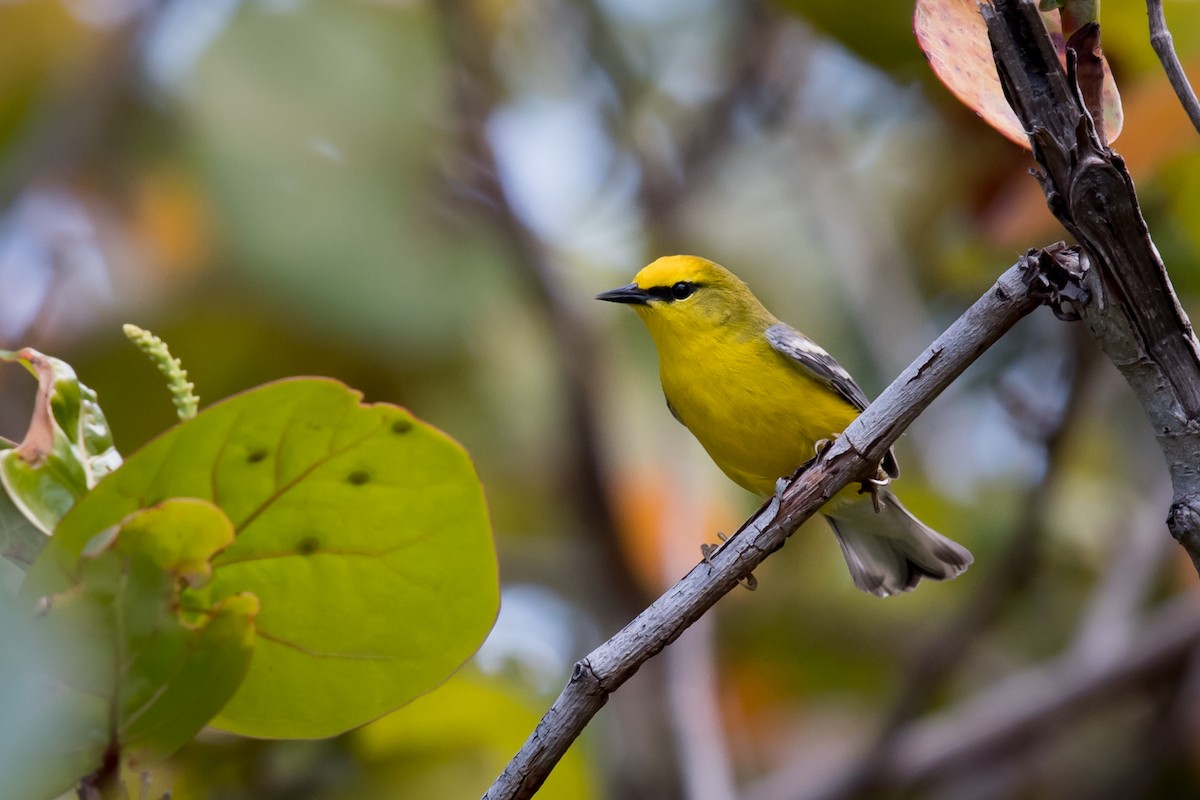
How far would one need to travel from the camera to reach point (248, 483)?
1.54 meters

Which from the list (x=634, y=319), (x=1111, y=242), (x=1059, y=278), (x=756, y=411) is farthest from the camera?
(x=634, y=319)

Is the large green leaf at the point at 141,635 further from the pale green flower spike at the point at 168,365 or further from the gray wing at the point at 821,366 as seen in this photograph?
the gray wing at the point at 821,366

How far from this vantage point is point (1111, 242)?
1.30 meters

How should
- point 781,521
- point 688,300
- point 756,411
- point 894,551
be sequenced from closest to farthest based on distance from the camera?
point 781,521 < point 756,411 < point 894,551 < point 688,300

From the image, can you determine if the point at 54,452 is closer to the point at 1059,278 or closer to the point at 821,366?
the point at 1059,278

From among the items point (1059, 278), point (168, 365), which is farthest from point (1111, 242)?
point (168, 365)

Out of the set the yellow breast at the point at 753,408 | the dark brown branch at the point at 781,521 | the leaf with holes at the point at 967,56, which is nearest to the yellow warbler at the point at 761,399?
the yellow breast at the point at 753,408

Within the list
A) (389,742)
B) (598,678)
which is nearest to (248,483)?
(598,678)

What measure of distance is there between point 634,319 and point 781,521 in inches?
158

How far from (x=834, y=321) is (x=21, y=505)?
4.40 m

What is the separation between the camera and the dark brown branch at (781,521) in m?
1.50

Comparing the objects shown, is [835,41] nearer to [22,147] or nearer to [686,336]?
[686,336]

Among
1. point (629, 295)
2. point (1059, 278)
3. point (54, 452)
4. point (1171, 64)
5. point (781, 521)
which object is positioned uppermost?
point (1171, 64)

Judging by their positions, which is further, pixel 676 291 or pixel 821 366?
pixel 676 291
